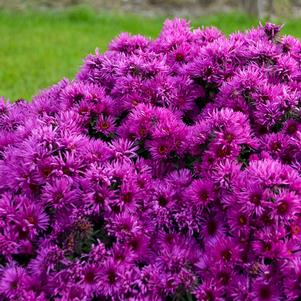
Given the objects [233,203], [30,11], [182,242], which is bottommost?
[30,11]

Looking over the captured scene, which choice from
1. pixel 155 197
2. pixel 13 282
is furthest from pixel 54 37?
pixel 13 282

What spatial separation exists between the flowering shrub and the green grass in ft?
12.3

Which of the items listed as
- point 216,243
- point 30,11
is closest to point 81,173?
point 216,243

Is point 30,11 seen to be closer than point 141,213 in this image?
No

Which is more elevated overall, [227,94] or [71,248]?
[227,94]

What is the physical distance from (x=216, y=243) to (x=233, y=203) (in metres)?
0.13

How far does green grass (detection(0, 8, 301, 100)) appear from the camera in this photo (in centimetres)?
676

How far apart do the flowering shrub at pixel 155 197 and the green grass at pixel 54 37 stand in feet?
12.3

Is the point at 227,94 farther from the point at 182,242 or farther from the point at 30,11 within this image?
the point at 30,11

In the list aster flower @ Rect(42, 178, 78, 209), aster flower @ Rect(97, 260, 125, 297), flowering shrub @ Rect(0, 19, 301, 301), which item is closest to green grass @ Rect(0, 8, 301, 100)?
flowering shrub @ Rect(0, 19, 301, 301)

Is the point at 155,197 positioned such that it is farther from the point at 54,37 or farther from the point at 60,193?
the point at 54,37

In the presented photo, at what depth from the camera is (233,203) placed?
1955 millimetres

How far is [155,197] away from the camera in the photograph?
2.08 meters

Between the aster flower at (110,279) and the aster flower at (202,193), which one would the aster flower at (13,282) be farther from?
the aster flower at (202,193)
